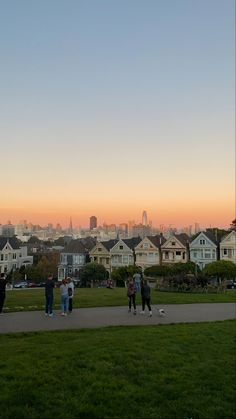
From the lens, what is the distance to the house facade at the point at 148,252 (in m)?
71.6

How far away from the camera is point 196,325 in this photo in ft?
50.6

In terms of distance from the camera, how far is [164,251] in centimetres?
7088

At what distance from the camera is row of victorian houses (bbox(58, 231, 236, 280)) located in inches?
2648

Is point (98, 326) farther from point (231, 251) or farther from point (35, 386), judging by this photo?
point (231, 251)

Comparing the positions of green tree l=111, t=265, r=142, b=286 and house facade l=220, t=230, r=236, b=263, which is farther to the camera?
house facade l=220, t=230, r=236, b=263

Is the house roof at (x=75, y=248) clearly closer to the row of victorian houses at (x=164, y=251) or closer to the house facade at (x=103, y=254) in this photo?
the row of victorian houses at (x=164, y=251)

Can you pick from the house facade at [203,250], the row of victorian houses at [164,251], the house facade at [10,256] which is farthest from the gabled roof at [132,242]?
the house facade at [10,256]

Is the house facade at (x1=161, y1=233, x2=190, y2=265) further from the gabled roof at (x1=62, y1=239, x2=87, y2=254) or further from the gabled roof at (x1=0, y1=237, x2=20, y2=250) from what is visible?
the gabled roof at (x1=0, y1=237, x2=20, y2=250)

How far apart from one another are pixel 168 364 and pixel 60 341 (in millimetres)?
3155

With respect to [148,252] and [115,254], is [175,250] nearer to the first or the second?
[148,252]

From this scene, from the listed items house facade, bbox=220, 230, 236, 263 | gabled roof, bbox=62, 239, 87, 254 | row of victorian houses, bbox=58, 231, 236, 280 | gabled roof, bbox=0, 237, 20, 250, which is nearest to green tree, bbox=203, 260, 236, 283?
row of victorian houses, bbox=58, 231, 236, 280

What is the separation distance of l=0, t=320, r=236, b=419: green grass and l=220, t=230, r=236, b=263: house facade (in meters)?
54.6

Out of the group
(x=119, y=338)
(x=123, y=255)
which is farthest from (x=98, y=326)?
(x=123, y=255)

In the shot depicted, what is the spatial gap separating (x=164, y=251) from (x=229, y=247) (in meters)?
10.3
